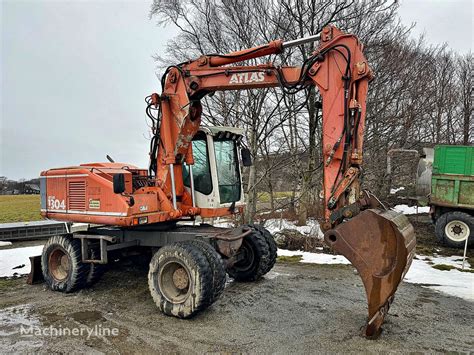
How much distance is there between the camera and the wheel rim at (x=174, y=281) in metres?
5.19

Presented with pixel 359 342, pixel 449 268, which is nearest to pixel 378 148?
pixel 449 268

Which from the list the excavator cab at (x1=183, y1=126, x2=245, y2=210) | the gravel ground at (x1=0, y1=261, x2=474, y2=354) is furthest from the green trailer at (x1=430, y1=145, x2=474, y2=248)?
the excavator cab at (x1=183, y1=126, x2=245, y2=210)

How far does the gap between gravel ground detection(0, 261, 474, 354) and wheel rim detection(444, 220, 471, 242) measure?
4472 millimetres

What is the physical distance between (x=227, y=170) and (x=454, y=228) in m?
7.02

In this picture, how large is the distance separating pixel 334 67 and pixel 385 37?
30.2 feet

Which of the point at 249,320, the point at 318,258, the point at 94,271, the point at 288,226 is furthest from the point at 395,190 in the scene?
the point at 94,271

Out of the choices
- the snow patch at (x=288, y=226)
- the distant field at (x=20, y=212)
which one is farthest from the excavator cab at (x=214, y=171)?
the distant field at (x=20, y=212)

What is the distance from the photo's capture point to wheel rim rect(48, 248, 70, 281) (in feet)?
21.3

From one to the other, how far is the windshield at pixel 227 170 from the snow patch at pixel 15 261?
4583mm

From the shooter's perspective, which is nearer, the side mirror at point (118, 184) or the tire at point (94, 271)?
the side mirror at point (118, 184)

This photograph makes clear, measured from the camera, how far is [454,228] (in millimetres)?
10078

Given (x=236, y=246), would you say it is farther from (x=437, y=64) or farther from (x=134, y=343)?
(x=437, y=64)

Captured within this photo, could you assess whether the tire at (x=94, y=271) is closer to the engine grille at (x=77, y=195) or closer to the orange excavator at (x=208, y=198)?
the orange excavator at (x=208, y=198)

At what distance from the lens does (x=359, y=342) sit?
410 cm
